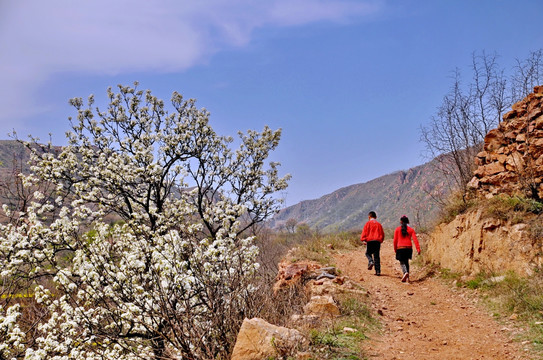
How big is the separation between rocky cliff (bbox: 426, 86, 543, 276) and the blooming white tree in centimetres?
585

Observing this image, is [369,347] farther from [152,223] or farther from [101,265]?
[152,223]

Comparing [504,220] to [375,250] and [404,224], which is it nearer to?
[404,224]

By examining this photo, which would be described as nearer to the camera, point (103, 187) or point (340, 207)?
point (103, 187)

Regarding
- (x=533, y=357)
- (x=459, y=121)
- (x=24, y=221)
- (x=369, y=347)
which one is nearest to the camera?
(x=533, y=357)

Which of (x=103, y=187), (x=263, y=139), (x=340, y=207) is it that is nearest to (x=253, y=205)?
(x=263, y=139)

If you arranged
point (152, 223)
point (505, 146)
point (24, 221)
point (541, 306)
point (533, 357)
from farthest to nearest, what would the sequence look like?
point (152, 223) < point (505, 146) < point (24, 221) < point (541, 306) < point (533, 357)

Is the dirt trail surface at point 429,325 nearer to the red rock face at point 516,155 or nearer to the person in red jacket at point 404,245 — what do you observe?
the person in red jacket at point 404,245

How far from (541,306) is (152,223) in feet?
32.4

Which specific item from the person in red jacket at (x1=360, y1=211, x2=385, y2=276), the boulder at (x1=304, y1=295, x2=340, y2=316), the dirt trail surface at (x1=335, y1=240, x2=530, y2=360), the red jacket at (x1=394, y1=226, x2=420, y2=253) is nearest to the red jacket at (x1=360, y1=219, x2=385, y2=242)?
the person in red jacket at (x1=360, y1=211, x2=385, y2=276)

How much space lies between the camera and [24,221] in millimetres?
9570

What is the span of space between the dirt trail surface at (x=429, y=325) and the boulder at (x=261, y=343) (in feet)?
4.33

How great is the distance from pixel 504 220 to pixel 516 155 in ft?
6.97

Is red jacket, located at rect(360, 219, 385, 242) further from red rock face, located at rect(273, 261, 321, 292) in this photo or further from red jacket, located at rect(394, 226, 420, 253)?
red rock face, located at rect(273, 261, 321, 292)

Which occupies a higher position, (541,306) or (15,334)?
(15,334)
